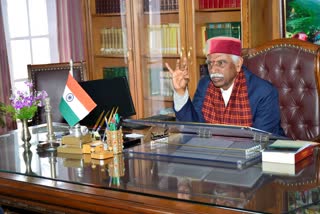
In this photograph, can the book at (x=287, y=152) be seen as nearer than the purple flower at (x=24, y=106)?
Yes

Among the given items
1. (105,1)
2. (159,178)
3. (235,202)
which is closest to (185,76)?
(159,178)

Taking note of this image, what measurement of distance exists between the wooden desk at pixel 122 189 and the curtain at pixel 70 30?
3.37 m

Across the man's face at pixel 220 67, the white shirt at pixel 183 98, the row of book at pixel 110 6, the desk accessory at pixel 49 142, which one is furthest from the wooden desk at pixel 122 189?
the row of book at pixel 110 6

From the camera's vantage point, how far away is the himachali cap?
3.20 meters

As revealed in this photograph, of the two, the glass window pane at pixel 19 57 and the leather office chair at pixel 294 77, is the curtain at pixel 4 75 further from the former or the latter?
the leather office chair at pixel 294 77

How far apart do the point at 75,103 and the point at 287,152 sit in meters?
1.11

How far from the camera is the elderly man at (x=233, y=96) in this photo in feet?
10.5

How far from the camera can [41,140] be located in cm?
326

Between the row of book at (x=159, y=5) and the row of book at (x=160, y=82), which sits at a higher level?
the row of book at (x=159, y=5)

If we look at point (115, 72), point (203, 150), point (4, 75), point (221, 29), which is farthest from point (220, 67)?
point (4, 75)

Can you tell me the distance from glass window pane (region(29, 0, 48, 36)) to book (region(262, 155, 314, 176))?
13.4 ft

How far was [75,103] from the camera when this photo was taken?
9.79 ft

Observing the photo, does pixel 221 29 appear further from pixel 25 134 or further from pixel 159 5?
pixel 25 134

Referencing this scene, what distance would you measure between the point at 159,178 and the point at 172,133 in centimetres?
74
